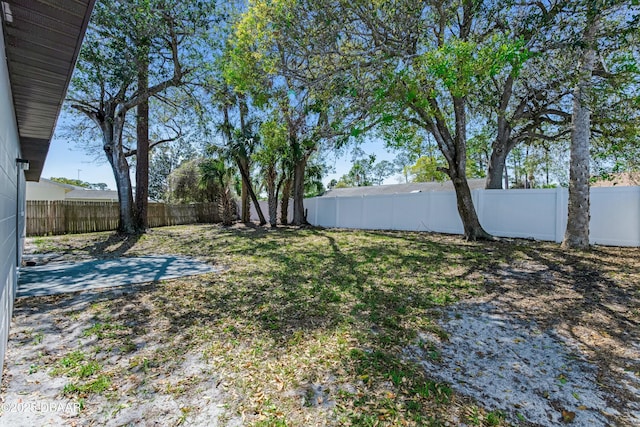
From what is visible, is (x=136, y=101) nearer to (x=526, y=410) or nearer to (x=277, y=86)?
(x=277, y=86)

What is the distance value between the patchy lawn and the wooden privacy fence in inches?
356

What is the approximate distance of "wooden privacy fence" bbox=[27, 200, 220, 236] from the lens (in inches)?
424

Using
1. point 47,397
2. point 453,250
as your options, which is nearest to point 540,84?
point 453,250

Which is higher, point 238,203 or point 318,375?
point 238,203

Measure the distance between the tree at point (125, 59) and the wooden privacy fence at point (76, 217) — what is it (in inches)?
89.7

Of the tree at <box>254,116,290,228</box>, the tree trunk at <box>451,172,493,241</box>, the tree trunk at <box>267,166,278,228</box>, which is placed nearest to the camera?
the tree trunk at <box>451,172,493,241</box>

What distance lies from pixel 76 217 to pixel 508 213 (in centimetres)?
1519

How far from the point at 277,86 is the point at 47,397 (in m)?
6.87

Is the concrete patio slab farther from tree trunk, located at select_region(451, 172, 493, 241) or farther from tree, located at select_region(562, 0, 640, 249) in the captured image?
tree, located at select_region(562, 0, 640, 249)

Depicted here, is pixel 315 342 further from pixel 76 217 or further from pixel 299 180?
pixel 76 217

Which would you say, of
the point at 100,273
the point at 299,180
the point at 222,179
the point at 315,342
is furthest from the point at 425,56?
the point at 222,179

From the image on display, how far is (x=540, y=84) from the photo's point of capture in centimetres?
733

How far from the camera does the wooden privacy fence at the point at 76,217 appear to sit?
1076 cm

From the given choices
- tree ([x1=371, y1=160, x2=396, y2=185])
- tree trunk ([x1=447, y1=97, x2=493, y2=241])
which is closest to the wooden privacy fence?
tree trunk ([x1=447, y1=97, x2=493, y2=241])
